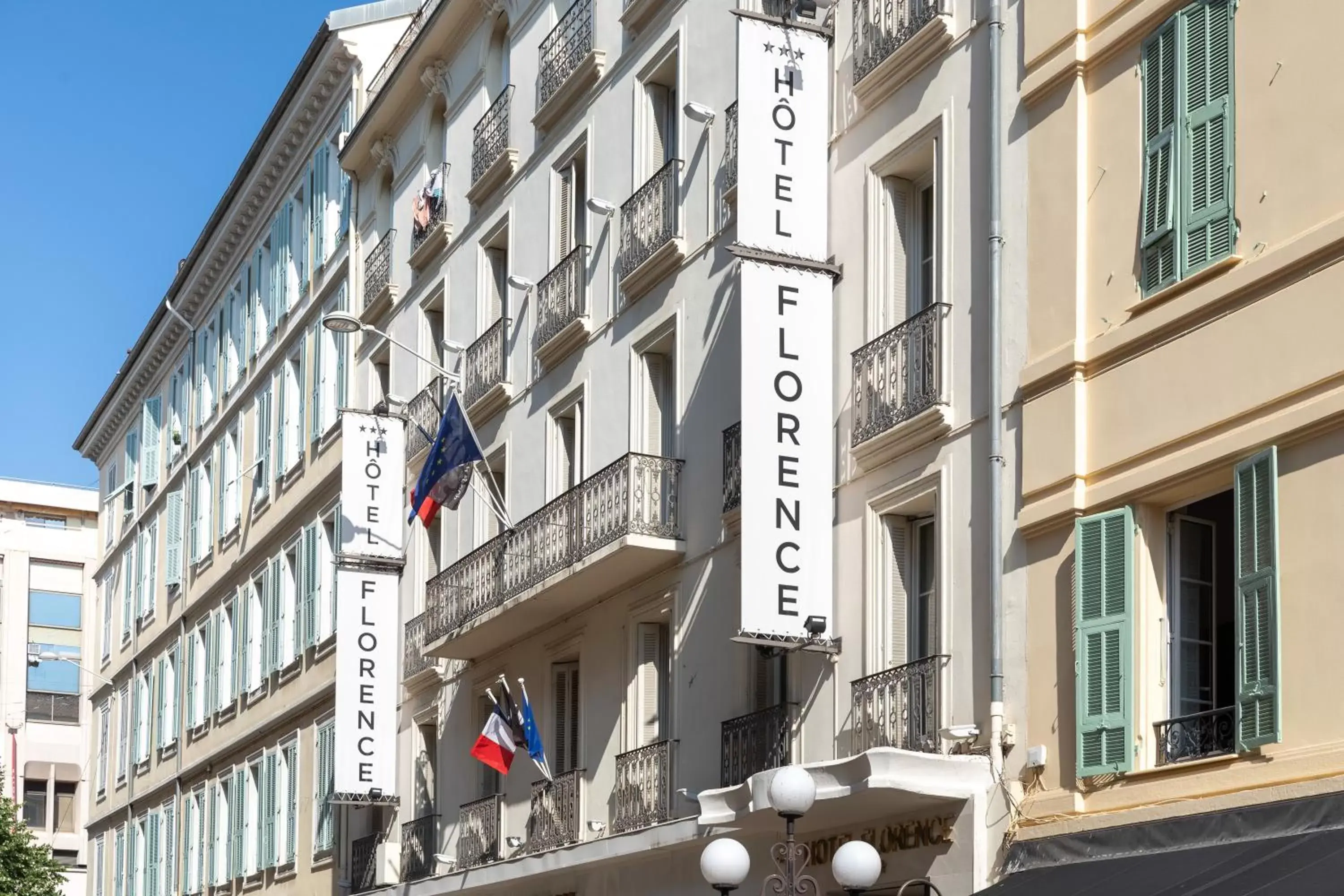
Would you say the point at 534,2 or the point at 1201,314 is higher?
the point at 534,2

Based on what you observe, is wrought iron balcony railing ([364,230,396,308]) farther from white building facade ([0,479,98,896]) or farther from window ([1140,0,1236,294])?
white building facade ([0,479,98,896])

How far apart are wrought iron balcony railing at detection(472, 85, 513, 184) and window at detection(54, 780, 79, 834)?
41118mm

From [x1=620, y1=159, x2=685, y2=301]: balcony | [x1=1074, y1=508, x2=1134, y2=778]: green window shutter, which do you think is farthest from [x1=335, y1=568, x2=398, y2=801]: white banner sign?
[x1=1074, y1=508, x2=1134, y2=778]: green window shutter

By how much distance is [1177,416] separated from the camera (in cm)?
1457

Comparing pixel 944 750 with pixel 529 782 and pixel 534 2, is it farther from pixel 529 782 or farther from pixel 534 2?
pixel 534 2

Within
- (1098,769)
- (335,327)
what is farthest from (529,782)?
(1098,769)

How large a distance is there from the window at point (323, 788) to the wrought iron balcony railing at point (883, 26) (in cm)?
1617

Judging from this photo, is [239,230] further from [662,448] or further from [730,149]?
[730,149]

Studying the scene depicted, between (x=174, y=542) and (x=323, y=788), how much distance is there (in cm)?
1455

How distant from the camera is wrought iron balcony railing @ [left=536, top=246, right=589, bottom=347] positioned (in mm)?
24906

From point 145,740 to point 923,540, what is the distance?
32.6m

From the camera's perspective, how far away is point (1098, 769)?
14.8 m

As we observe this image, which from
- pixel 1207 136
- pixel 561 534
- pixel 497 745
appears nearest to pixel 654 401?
pixel 561 534

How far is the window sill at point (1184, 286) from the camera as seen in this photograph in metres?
14.3
